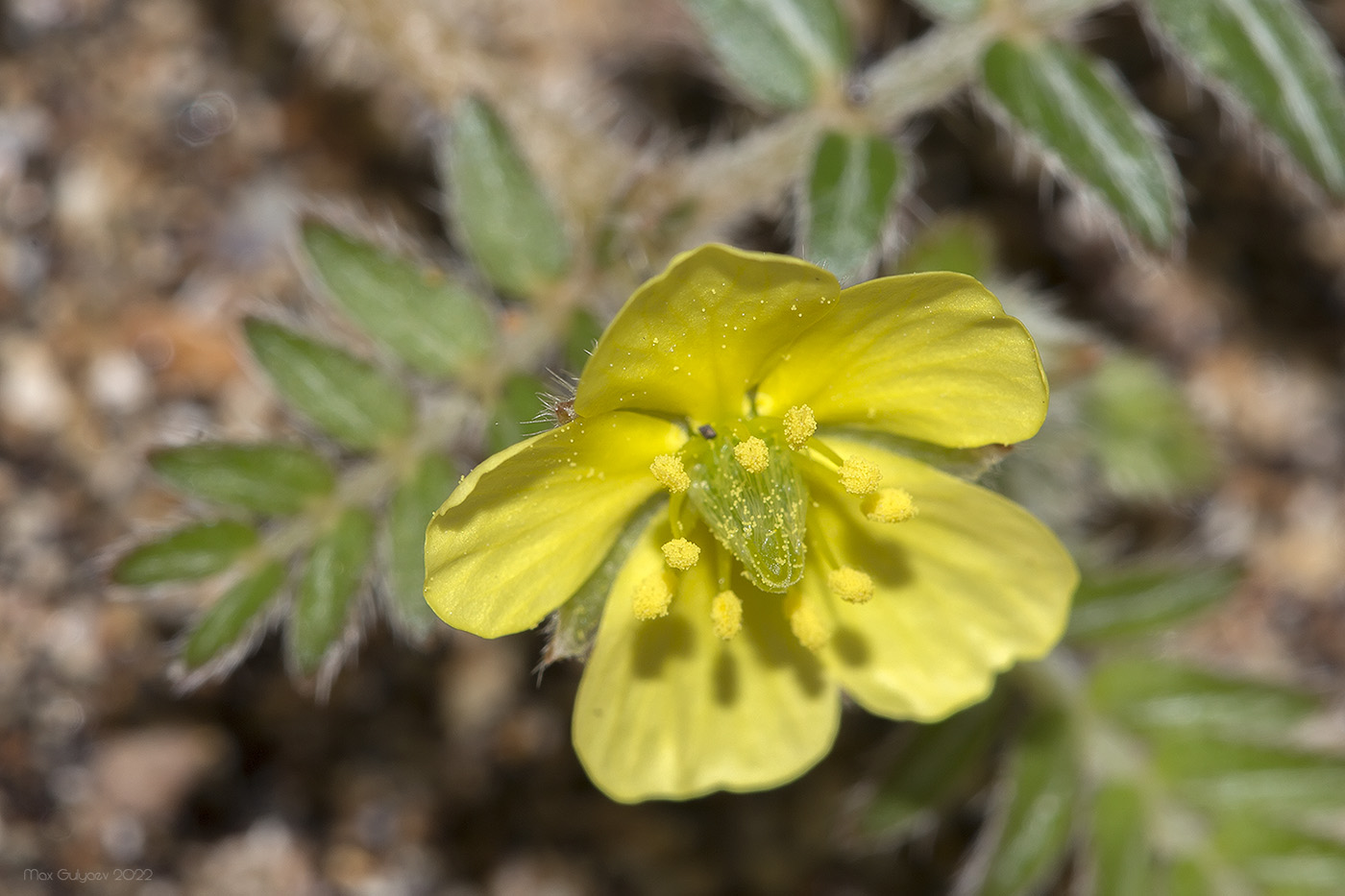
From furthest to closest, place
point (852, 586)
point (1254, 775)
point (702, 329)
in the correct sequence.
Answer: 1. point (1254, 775)
2. point (852, 586)
3. point (702, 329)

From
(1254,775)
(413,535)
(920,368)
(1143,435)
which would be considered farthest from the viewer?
(1143,435)

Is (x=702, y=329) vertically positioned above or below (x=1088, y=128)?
above

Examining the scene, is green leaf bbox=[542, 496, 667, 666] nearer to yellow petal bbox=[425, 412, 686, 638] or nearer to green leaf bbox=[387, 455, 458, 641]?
yellow petal bbox=[425, 412, 686, 638]

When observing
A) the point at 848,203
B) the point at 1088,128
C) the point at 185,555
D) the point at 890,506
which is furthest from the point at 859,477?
the point at 185,555

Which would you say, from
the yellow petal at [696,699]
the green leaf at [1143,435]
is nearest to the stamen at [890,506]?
the yellow petal at [696,699]

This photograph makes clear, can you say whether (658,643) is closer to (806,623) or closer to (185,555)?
(806,623)

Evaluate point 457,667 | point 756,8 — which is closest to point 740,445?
point 756,8

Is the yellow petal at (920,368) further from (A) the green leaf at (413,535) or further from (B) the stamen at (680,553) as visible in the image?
(A) the green leaf at (413,535)
